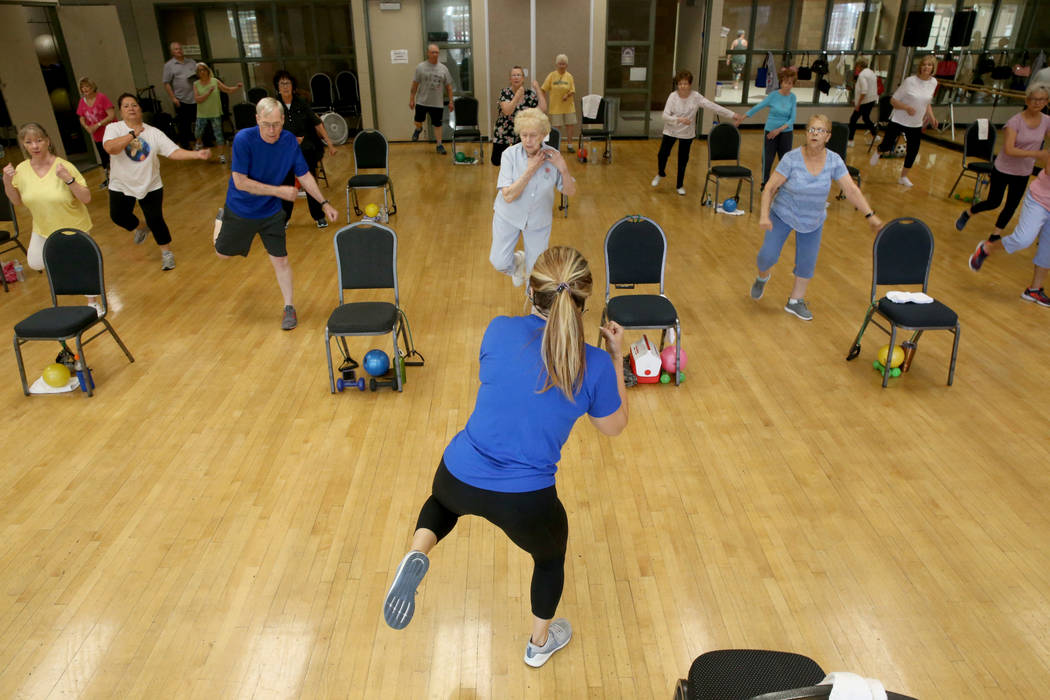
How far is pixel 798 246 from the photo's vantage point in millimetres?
5336

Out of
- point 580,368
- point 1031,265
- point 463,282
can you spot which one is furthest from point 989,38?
point 580,368

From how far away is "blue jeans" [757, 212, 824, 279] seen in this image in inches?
205

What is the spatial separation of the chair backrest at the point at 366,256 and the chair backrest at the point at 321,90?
8.74 metres

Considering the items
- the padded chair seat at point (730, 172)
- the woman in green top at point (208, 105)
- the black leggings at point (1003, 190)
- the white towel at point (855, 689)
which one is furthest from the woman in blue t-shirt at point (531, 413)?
the woman in green top at point (208, 105)

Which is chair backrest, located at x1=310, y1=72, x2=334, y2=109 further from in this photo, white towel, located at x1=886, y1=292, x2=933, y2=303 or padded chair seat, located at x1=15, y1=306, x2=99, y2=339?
white towel, located at x1=886, y1=292, x2=933, y2=303

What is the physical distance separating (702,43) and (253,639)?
476 inches

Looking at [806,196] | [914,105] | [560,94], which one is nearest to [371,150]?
[560,94]

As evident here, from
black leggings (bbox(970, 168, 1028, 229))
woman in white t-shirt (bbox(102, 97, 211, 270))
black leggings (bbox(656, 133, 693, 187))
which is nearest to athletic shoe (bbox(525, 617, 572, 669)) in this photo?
woman in white t-shirt (bbox(102, 97, 211, 270))

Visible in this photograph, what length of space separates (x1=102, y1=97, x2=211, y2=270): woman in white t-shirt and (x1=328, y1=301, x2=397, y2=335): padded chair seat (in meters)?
2.23

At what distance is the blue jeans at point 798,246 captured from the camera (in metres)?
5.22

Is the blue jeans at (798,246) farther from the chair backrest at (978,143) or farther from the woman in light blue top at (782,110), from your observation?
the chair backrest at (978,143)

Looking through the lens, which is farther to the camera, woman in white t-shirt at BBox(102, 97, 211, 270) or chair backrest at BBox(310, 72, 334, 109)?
chair backrest at BBox(310, 72, 334, 109)

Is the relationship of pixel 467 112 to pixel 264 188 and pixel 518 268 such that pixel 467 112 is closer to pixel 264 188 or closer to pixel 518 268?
pixel 518 268

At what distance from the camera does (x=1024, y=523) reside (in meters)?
3.35
